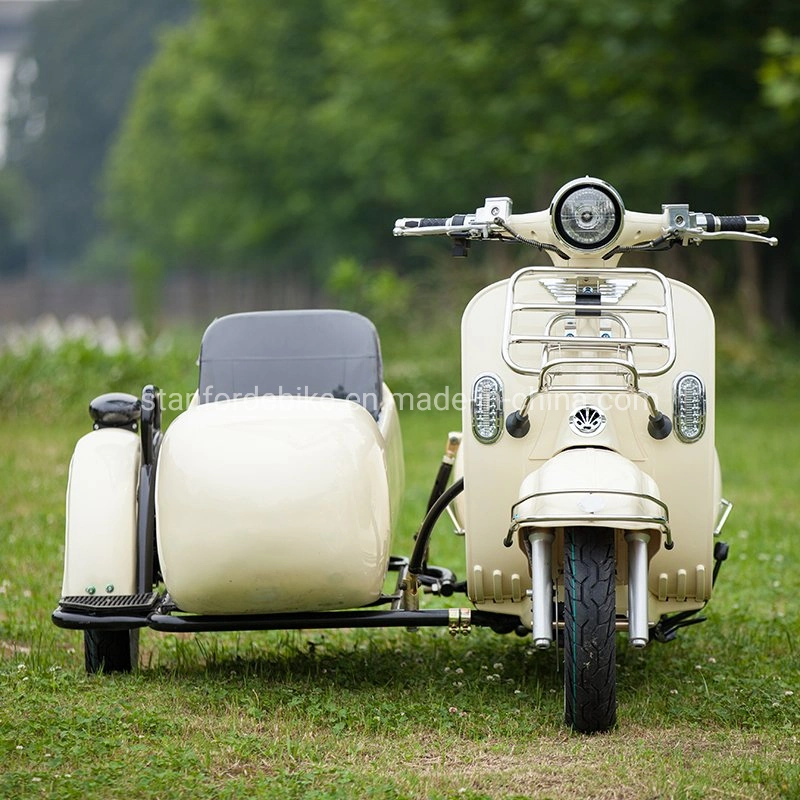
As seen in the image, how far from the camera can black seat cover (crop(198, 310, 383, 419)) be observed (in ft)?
16.3

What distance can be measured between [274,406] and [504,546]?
79cm

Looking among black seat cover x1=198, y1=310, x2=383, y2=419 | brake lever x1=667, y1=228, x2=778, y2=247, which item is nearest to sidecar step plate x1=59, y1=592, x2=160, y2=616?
black seat cover x1=198, y1=310, x2=383, y2=419

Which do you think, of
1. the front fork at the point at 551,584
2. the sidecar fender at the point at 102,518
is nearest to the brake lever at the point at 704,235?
the front fork at the point at 551,584

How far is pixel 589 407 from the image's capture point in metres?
4.21

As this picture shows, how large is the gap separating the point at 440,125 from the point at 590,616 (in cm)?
2533

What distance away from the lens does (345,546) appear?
4.06 metres

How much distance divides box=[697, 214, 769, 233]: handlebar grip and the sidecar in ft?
3.89

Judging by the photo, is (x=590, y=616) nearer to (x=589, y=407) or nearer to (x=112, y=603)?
(x=589, y=407)

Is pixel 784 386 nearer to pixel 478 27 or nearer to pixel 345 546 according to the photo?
pixel 478 27

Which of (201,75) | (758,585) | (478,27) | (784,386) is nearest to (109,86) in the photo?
(201,75)

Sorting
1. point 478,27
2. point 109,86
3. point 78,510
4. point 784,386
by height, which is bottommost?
point 78,510

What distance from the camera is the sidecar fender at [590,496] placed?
3.81 metres

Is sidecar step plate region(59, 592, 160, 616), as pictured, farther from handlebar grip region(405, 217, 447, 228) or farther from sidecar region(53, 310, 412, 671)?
handlebar grip region(405, 217, 447, 228)

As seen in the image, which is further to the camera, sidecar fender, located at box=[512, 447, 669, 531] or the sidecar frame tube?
the sidecar frame tube
